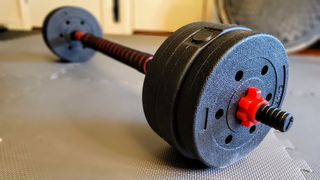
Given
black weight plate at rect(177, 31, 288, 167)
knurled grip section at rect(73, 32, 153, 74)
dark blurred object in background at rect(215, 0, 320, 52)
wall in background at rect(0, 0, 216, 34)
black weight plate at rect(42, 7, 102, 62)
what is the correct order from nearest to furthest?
black weight plate at rect(177, 31, 288, 167), knurled grip section at rect(73, 32, 153, 74), black weight plate at rect(42, 7, 102, 62), dark blurred object in background at rect(215, 0, 320, 52), wall in background at rect(0, 0, 216, 34)

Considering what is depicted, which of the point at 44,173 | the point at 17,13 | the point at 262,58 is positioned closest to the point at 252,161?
the point at 262,58

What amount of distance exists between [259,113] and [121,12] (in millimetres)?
3066

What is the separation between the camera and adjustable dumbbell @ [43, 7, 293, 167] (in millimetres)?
633

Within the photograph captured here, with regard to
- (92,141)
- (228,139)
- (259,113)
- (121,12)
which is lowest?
(121,12)

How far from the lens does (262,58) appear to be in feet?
2.31

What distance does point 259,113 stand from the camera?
670 millimetres

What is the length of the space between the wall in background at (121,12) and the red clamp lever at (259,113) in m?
2.43

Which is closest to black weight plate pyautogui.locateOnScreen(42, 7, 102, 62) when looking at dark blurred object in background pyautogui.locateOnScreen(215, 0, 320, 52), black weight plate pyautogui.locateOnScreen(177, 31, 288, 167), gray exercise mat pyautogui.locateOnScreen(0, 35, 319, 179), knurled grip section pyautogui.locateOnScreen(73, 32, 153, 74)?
knurled grip section pyautogui.locateOnScreen(73, 32, 153, 74)

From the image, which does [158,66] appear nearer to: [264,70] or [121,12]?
[264,70]

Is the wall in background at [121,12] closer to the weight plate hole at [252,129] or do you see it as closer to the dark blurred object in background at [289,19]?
the dark blurred object in background at [289,19]

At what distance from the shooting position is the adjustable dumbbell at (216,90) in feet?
2.08

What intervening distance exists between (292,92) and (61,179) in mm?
1247

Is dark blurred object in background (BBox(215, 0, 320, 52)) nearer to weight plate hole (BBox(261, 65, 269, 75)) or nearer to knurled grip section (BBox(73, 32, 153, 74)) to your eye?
knurled grip section (BBox(73, 32, 153, 74))

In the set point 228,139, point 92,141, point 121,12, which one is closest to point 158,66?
point 228,139
